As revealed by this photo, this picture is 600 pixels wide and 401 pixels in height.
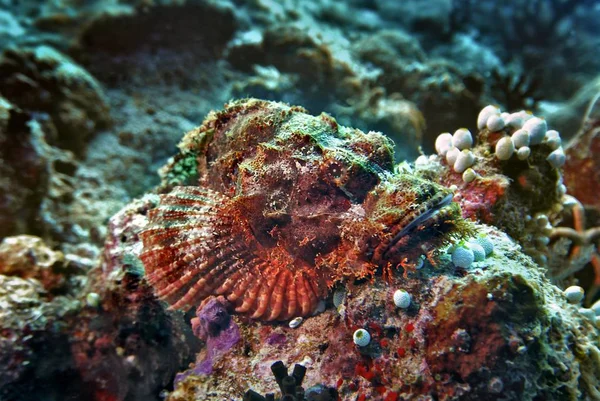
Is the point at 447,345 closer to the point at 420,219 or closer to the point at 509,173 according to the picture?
the point at 420,219

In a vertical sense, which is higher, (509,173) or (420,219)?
(509,173)

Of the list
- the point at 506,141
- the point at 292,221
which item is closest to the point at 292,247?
the point at 292,221

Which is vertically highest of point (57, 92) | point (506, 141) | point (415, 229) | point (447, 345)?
point (57, 92)

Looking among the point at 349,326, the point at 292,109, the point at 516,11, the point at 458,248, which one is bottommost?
the point at 349,326

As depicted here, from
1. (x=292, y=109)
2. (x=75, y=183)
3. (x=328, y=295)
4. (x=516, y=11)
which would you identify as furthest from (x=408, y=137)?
(x=516, y=11)

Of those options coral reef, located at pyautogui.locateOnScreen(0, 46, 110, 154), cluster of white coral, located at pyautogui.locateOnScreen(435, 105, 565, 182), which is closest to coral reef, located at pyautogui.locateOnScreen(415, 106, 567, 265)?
cluster of white coral, located at pyautogui.locateOnScreen(435, 105, 565, 182)

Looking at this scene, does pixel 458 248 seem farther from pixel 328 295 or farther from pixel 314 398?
pixel 314 398

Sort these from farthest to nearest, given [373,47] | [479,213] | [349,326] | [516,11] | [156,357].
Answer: [516,11] < [373,47] < [156,357] < [479,213] < [349,326]

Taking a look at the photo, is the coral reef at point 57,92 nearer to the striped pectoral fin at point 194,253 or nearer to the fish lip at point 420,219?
the striped pectoral fin at point 194,253
